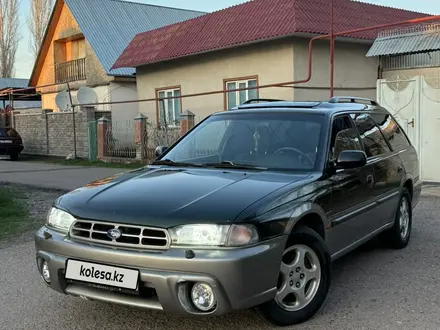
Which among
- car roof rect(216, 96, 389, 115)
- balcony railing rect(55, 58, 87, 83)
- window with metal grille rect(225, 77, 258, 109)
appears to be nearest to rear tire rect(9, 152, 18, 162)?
balcony railing rect(55, 58, 87, 83)

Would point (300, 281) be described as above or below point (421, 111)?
below

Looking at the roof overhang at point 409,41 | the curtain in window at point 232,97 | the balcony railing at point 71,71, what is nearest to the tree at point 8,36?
the balcony railing at point 71,71

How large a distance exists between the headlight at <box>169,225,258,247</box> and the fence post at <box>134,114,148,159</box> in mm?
14588

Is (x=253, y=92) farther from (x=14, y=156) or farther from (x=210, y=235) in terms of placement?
(x=210, y=235)

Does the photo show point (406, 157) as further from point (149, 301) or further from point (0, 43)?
point (0, 43)

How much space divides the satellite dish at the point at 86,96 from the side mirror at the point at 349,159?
1883 centimetres

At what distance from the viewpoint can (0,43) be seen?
44.7 metres

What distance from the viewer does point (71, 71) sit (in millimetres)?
26953

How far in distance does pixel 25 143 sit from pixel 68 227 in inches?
938

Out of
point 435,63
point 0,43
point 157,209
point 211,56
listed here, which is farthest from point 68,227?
point 0,43

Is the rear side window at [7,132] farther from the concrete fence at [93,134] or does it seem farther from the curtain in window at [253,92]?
the curtain in window at [253,92]

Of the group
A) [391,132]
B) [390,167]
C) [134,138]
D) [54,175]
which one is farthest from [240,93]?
[390,167]

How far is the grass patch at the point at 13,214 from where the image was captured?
7648mm

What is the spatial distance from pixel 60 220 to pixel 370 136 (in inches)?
130
